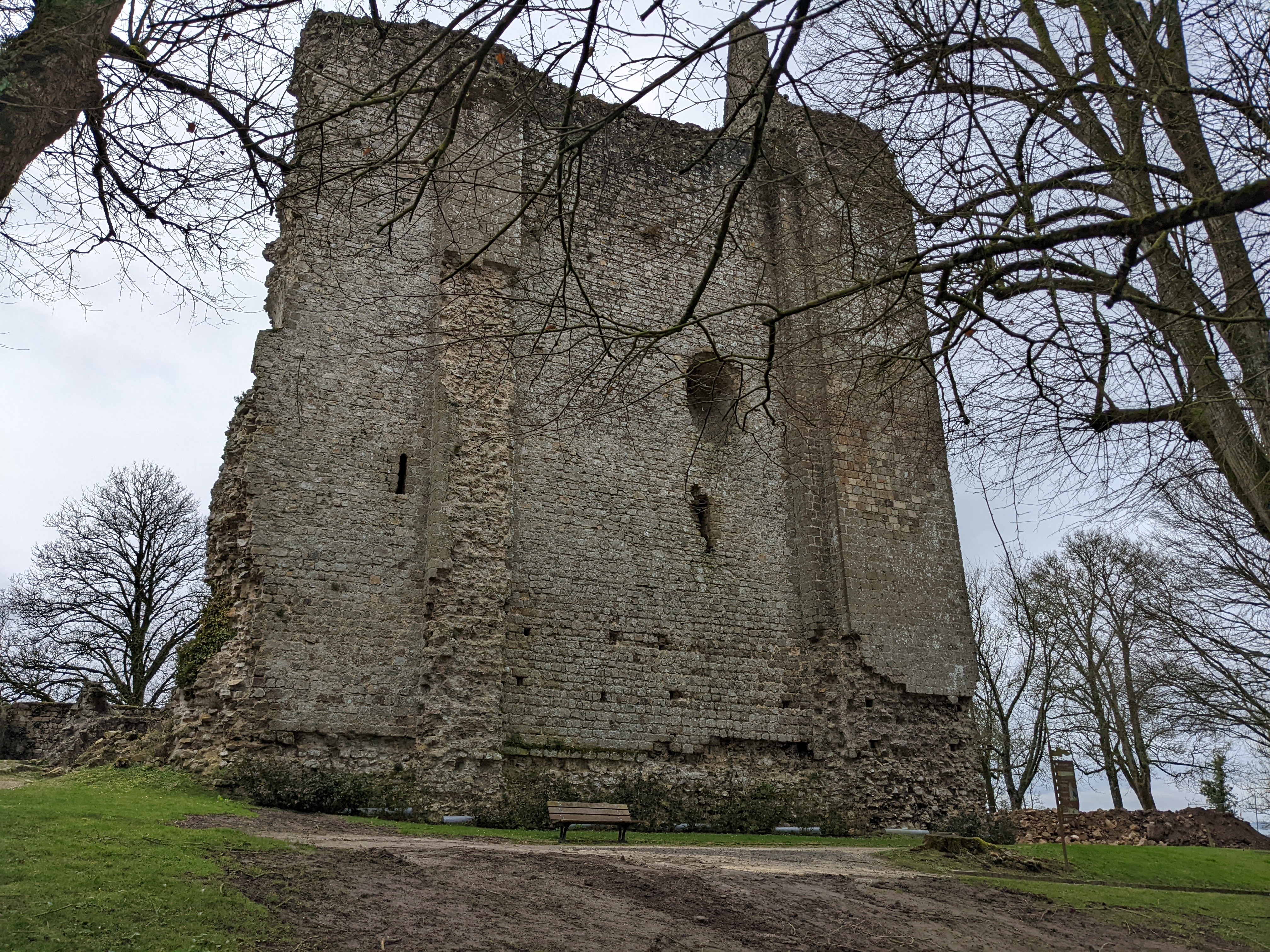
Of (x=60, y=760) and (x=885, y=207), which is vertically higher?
(x=885, y=207)

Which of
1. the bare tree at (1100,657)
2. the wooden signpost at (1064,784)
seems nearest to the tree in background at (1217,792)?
the bare tree at (1100,657)

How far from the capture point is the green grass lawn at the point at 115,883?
4.14m

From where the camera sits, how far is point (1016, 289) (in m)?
4.93

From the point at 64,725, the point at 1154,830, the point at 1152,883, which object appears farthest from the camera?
the point at 1154,830

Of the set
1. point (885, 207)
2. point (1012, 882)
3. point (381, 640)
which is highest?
point (885, 207)

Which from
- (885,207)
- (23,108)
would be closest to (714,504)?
(885,207)

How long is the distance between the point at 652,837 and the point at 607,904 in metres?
4.91

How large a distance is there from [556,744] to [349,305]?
239 inches

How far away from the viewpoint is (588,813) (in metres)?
9.14

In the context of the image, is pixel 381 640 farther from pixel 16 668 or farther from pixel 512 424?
pixel 16 668

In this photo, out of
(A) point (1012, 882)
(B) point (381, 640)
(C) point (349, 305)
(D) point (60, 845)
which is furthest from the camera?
(C) point (349, 305)

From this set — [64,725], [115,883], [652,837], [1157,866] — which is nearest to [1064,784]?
[1157,866]

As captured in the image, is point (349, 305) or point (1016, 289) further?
point (349, 305)

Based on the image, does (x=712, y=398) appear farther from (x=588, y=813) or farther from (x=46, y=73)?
(x=46, y=73)
